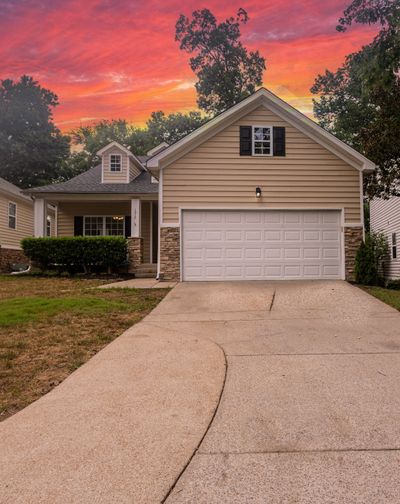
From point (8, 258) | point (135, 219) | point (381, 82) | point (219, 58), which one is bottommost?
point (8, 258)

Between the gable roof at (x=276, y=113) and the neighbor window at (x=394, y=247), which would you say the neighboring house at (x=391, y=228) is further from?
the gable roof at (x=276, y=113)

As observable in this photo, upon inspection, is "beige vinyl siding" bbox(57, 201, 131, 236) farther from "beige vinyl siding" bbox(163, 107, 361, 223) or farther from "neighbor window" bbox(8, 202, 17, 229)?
"beige vinyl siding" bbox(163, 107, 361, 223)

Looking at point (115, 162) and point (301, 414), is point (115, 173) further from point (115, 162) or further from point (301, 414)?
point (301, 414)

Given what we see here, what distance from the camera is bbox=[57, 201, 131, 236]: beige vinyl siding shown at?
59.8 ft

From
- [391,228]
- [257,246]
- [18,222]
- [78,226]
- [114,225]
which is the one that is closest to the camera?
[257,246]

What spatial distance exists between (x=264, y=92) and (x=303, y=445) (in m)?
12.1

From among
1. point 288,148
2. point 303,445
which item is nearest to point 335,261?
point 288,148

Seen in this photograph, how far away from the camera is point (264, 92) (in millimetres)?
12719

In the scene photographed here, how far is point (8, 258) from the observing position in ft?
64.1

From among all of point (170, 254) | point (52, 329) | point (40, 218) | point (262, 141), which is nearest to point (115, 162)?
point (40, 218)

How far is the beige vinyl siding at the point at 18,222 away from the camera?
19703 millimetres

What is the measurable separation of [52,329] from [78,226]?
1252cm

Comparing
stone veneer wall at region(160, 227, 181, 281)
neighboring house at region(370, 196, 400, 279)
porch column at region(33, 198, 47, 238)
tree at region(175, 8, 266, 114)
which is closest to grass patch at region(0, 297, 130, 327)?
stone veneer wall at region(160, 227, 181, 281)

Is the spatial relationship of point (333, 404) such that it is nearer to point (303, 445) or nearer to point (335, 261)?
point (303, 445)
